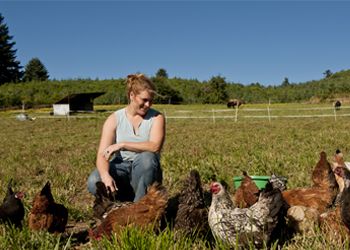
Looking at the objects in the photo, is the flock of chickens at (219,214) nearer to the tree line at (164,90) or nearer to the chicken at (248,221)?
the chicken at (248,221)

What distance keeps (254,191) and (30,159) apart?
6.49 meters

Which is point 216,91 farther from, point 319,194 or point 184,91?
point 319,194

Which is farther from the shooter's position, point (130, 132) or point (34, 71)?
point (34, 71)

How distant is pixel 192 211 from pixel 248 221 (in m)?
0.58

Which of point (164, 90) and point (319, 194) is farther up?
point (164, 90)

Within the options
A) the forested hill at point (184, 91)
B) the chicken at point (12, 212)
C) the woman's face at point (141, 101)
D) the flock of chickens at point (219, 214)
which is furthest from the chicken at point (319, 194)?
the forested hill at point (184, 91)

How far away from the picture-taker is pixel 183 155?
8.36m

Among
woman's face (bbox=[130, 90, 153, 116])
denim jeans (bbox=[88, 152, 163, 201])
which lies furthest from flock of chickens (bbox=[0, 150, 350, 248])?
woman's face (bbox=[130, 90, 153, 116])

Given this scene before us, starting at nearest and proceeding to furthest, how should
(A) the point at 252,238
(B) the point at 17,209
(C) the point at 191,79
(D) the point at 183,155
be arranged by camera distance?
(A) the point at 252,238 < (B) the point at 17,209 < (D) the point at 183,155 < (C) the point at 191,79

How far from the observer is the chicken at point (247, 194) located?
420 cm

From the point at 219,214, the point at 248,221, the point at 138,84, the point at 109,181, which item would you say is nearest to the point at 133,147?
the point at 109,181

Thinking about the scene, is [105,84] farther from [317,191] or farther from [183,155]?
[317,191]

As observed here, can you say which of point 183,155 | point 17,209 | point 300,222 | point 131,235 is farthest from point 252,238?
point 183,155

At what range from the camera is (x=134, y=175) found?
164 inches
